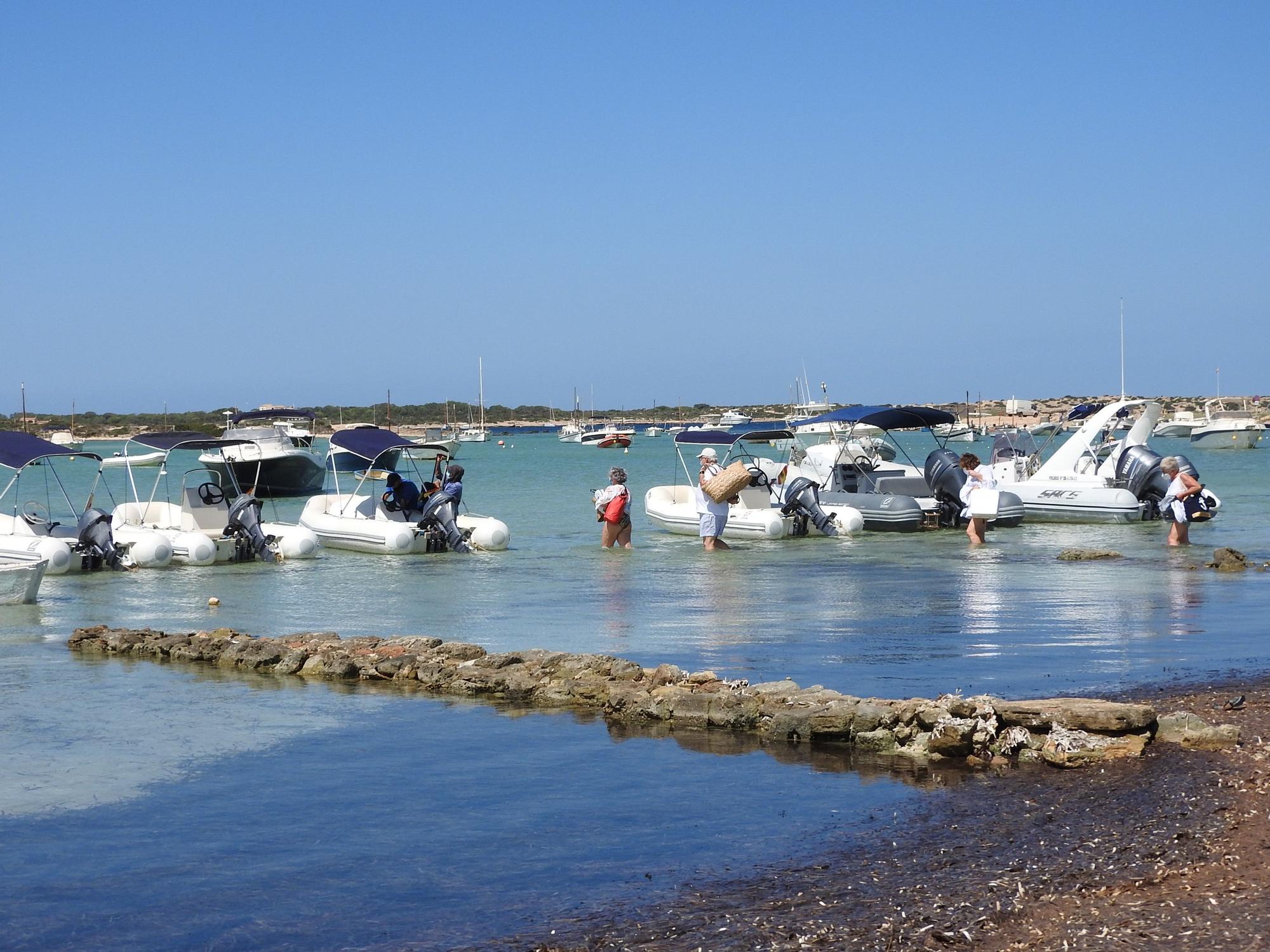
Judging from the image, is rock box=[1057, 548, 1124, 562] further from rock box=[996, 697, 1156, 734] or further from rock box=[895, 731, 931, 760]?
rock box=[895, 731, 931, 760]

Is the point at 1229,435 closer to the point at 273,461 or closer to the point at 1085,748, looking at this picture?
the point at 273,461

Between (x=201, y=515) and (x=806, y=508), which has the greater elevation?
(x=201, y=515)

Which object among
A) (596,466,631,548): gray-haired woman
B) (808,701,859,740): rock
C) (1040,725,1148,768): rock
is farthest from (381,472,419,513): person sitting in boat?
(1040,725,1148,768): rock

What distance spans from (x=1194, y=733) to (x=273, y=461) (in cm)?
3508

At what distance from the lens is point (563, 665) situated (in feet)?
33.1

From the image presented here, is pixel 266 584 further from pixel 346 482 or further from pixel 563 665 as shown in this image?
pixel 346 482

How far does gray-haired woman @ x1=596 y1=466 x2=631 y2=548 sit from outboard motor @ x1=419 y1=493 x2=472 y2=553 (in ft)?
7.69

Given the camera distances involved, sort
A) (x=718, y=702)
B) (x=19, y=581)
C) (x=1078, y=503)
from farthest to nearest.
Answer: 1. (x=1078, y=503)
2. (x=19, y=581)
3. (x=718, y=702)

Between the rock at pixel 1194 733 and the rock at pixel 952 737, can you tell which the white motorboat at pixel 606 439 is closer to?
the rock at pixel 952 737

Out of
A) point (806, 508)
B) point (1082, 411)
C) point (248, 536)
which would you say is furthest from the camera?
point (1082, 411)

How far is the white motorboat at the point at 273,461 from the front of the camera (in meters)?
37.5

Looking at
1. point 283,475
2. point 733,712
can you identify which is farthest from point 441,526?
point 283,475

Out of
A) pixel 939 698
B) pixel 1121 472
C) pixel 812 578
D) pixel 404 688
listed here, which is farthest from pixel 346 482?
pixel 939 698

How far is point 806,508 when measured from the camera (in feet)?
78.7
